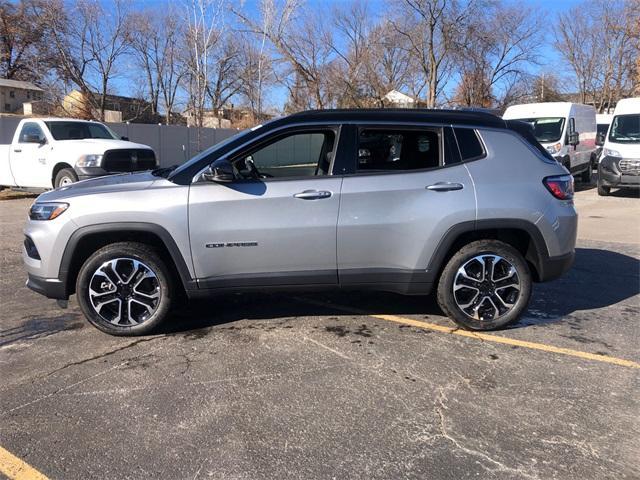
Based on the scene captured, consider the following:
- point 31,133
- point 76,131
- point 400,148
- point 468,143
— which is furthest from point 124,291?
point 31,133

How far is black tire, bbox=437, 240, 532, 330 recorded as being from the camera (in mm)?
4395

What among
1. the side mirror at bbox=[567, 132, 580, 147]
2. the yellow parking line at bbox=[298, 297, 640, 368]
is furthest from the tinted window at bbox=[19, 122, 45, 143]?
the side mirror at bbox=[567, 132, 580, 147]

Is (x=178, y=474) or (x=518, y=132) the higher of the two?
(x=518, y=132)

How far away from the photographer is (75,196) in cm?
424

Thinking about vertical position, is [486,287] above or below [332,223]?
below

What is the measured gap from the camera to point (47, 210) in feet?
14.0

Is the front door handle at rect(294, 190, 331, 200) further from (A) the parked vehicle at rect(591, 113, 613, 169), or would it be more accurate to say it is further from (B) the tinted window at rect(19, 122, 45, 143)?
(A) the parked vehicle at rect(591, 113, 613, 169)

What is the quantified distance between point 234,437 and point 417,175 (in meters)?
2.44

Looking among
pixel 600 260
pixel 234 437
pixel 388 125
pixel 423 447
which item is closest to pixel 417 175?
pixel 388 125

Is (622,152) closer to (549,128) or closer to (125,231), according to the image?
(549,128)

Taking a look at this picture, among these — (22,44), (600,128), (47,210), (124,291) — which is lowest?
(124,291)

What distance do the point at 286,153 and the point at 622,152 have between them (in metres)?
12.6

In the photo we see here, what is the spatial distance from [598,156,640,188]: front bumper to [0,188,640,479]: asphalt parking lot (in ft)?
34.9

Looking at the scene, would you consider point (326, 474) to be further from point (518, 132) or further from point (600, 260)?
point (600, 260)
